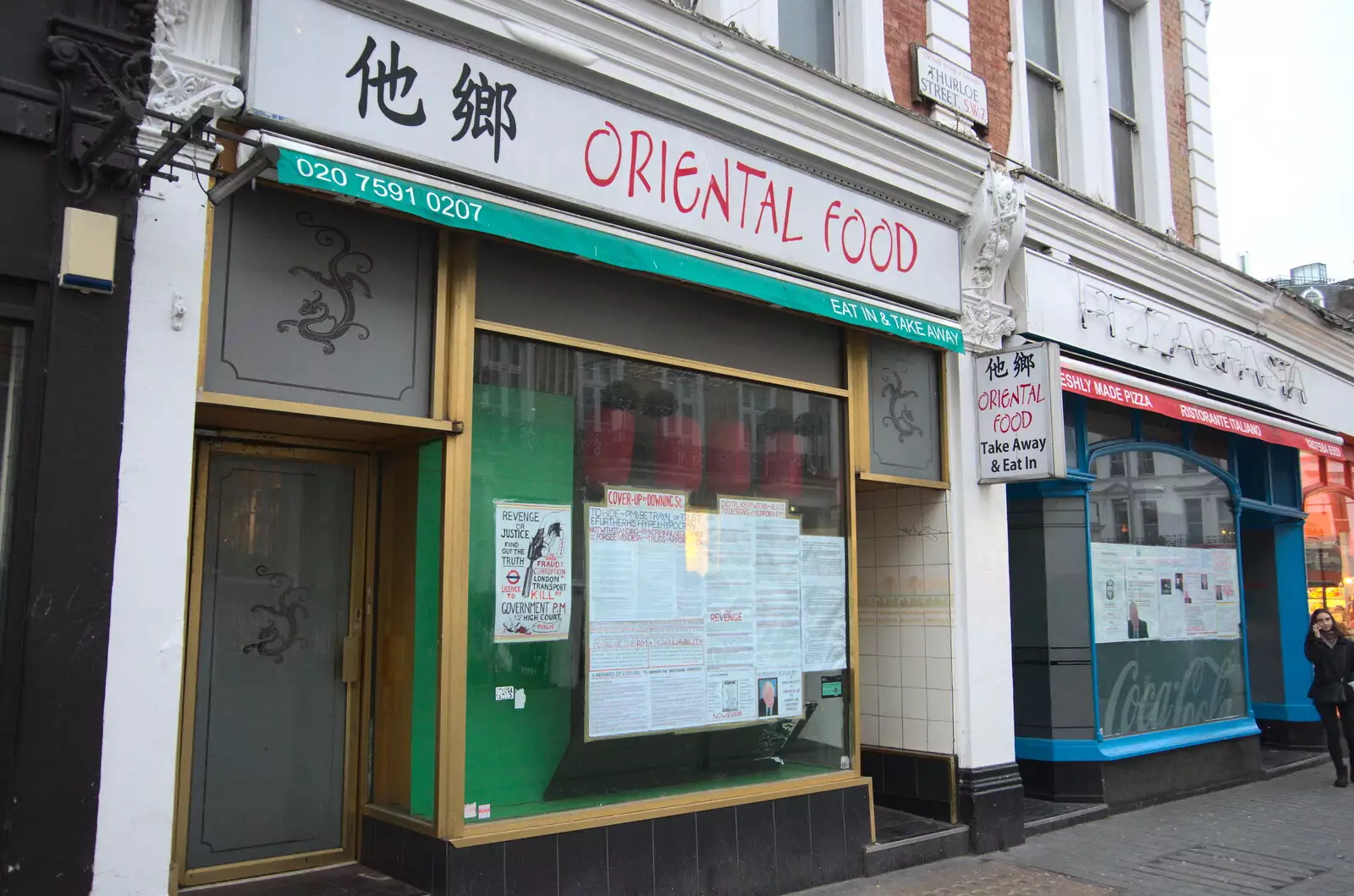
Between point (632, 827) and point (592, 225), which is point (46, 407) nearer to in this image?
point (592, 225)

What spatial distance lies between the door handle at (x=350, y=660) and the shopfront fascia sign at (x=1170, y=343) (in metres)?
5.77

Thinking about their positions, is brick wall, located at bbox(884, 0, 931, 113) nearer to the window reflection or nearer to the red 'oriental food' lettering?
the red 'oriental food' lettering

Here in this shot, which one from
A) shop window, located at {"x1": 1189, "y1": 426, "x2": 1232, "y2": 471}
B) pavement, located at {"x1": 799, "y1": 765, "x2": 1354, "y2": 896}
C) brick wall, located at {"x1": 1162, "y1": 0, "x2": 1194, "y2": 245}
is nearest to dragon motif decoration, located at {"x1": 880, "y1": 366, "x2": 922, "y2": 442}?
pavement, located at {"x1": 799, "y1": 765, "x2": 1354, "y2": 896}

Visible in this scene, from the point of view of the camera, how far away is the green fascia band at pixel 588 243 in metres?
5.04

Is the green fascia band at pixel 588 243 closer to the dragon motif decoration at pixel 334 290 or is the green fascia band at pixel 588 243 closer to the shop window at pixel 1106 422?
the dragon motif decoration at pixel 334 290

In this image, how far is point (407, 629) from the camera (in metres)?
5.89

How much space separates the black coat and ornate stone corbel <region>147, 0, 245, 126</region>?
10.8m

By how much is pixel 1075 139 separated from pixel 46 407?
9.25 meters

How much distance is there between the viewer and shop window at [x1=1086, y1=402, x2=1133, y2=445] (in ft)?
32.5

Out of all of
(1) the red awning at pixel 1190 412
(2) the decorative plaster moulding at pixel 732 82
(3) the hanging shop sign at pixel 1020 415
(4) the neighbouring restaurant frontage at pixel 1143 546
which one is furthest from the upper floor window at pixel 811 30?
(1) the red awning at pixel 1190 412

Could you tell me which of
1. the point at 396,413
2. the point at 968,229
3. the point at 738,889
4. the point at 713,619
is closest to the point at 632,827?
the point at 738,889

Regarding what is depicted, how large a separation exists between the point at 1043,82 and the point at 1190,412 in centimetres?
343

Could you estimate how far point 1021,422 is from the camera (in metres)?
8.16

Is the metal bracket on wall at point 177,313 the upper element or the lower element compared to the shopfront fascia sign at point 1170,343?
lower
